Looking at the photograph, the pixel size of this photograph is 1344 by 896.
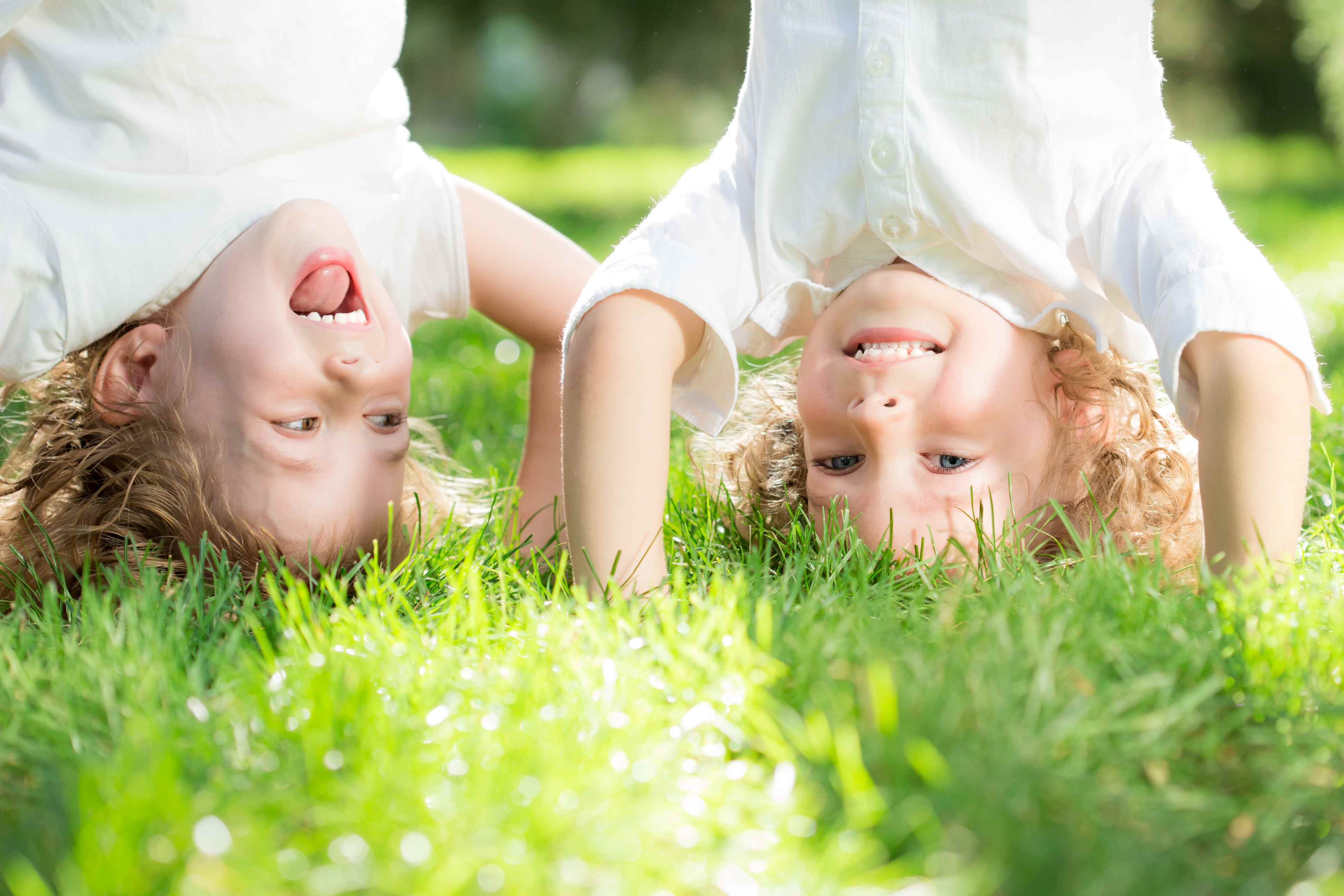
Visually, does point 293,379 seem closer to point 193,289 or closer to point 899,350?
point 193,289

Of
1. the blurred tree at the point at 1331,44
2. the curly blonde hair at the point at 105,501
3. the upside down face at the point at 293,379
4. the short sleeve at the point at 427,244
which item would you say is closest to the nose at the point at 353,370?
the upside down face at the point at 293,379

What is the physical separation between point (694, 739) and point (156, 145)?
1.64 m

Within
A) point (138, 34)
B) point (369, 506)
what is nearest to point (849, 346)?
point (369, 506)

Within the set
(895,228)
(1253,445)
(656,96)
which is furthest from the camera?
(656,96)

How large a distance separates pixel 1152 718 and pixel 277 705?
956mm

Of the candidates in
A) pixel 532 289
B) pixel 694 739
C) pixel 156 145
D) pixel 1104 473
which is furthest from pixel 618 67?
pixel 694 739

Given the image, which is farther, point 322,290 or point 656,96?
point 656,96

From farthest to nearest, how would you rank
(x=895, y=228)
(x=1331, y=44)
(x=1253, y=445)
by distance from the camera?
(x=1331, y=44)
(x=895, y=228)
(x=1253, y=445)

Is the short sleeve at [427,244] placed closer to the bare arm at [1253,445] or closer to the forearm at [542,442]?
the forearm at [542,442]

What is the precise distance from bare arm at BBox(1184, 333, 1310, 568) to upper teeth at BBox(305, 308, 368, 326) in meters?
1.43

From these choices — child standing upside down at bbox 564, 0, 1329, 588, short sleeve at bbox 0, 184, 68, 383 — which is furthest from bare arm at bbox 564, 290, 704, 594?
short sleeve at bbox 0, 184, 68, 383

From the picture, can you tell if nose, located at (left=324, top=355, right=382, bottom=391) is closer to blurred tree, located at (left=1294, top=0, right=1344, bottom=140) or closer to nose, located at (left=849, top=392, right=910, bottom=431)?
nose, located at (left=849, top=392, right=910, bottom=431)

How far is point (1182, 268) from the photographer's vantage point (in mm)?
1822

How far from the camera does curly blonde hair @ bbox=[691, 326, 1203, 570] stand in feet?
6.93
